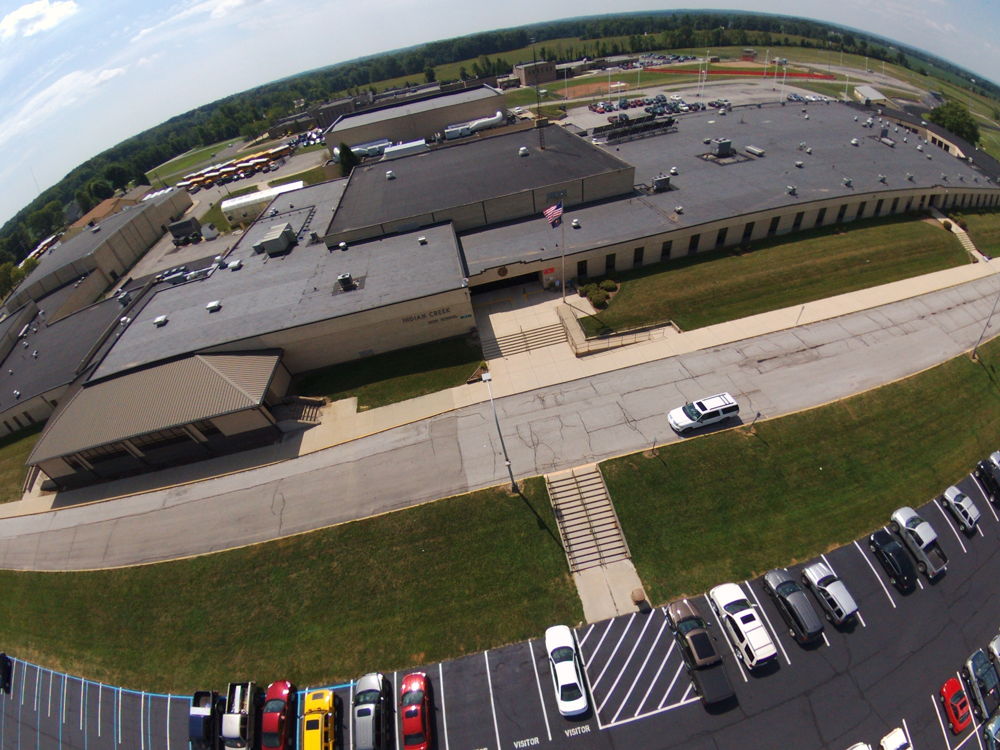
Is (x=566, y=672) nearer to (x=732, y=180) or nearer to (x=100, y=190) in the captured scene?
(x=732, y=180)

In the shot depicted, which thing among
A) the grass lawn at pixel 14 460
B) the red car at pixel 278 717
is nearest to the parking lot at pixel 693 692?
the red car at pixel 278 717

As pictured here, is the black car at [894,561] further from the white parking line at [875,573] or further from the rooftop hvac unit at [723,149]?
the rooftop hvac unit at [723,149]

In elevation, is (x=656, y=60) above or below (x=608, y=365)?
above

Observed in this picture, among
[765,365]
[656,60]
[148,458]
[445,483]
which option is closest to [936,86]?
[656,60]

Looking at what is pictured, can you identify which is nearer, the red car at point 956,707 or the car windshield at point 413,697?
the red car at point 956,707

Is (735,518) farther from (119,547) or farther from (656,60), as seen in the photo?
(656,60)

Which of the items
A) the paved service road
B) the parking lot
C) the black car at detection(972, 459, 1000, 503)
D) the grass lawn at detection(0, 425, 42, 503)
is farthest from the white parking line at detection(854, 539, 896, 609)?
the grass lawn at detection(0, 425, 42, 503)

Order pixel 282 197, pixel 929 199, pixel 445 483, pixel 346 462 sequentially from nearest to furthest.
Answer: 1. pixel 445 483
2. pixel 346 462
3. pixel 929 199
4. pixel 282 197

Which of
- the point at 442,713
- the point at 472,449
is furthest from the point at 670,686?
the point at 472,449
